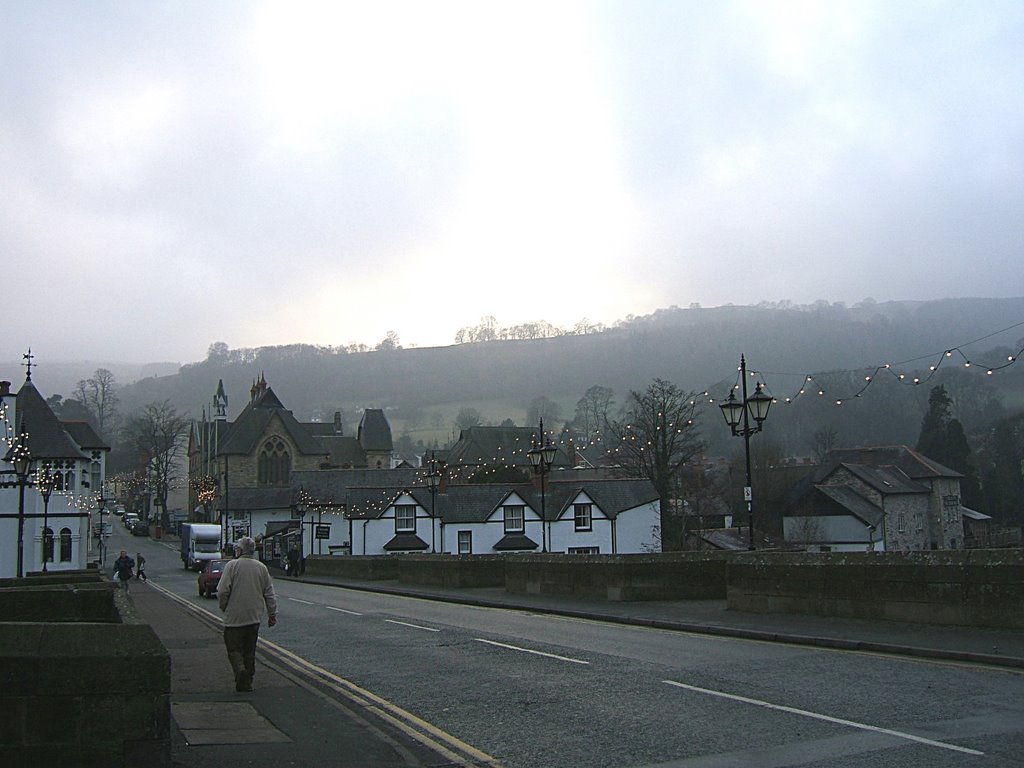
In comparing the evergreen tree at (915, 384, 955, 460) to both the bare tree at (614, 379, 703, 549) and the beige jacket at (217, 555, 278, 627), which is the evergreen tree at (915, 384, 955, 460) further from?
the beige jacket at (217, 555, 278, 627)

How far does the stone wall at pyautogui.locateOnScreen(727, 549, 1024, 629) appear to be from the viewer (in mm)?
13797

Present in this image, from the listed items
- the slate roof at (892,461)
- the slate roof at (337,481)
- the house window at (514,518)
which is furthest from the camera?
the slate roof at (337,481)

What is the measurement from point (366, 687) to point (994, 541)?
7350 centimetres

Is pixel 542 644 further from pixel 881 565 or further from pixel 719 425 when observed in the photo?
pixel 719 425

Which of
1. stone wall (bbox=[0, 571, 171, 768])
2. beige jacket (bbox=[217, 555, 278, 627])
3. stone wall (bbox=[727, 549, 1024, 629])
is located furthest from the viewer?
stone wall (bbox=[727, 549, 1024, 629])

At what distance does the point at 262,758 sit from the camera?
776 centimetres

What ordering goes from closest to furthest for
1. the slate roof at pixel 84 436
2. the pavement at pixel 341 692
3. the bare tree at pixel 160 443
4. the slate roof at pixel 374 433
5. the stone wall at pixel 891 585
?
1. the pavement at pixel 341 692
2. the stone wall at pixel 891 585
3. the slate roof at pixel 84 436
4. the bare tree at pixel 160 443
5. the slate roof at pixel 374 433

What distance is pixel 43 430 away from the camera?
214 feet

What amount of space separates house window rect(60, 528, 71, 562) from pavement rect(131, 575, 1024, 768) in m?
48.3

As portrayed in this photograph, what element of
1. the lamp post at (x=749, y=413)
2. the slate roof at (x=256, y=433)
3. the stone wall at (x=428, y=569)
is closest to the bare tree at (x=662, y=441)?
the stone wall at (x=428, y=569)

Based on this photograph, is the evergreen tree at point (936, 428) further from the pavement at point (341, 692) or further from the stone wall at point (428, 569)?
the pavement at point (341, 692)

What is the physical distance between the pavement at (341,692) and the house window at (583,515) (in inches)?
1707

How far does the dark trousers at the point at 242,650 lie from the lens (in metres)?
11.2

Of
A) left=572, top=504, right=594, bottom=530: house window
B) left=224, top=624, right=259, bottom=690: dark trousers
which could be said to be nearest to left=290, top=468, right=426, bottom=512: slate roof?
left=572, top=504, right=594, bottom=530: house window
